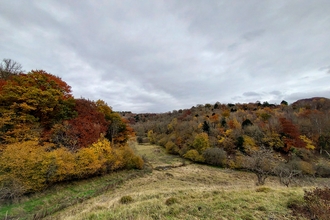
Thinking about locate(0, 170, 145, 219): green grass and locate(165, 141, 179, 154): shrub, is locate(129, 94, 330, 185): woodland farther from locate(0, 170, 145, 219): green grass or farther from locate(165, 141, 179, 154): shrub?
locate(0, 170, 145, 219): green grass

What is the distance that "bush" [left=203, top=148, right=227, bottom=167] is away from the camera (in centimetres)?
2930

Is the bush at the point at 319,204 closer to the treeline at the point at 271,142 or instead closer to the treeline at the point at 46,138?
the treeline at the point at 46,138

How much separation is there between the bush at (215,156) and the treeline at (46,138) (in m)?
15.1

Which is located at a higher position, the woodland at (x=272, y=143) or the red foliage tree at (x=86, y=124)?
the red foliage tree at (x=86, y=124)

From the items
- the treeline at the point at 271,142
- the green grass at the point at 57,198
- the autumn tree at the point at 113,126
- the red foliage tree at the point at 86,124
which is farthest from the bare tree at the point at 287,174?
the autumn tree at the point at 113,126

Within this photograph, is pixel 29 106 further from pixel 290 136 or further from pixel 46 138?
pixel 290 136

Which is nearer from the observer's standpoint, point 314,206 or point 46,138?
point 314,206

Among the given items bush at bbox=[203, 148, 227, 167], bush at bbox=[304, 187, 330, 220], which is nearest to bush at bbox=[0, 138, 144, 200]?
bush at bbox=[304, 187, 330, 220]

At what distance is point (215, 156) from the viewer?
29625mm

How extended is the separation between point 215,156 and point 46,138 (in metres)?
27.1

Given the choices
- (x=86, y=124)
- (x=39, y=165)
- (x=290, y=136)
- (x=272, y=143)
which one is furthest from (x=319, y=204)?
(x=290, y=136)

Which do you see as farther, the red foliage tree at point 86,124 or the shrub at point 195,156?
the shrub at point 195,156

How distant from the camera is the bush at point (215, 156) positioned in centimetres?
2930

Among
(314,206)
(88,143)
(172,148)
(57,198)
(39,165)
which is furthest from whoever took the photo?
(172,148)
